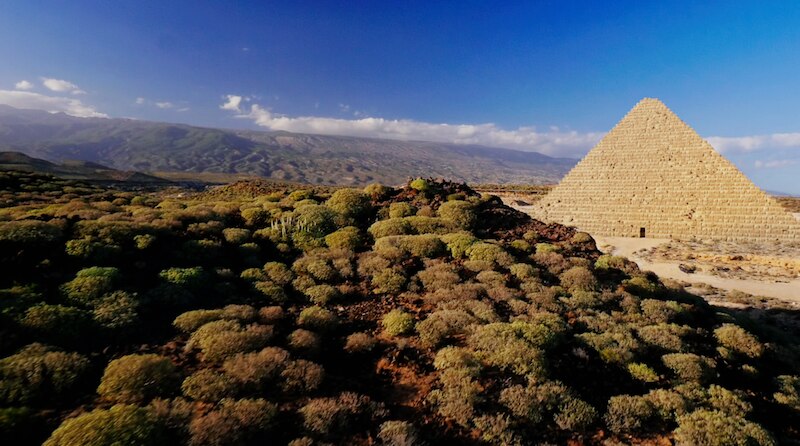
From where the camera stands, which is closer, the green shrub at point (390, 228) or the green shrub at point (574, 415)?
the green shrub at point (574, 415)

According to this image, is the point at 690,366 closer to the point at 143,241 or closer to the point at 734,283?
the point at 143,241

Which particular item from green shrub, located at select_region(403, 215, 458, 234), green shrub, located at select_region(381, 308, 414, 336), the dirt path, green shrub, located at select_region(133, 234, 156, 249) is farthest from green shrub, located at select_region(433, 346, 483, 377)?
the dirt path

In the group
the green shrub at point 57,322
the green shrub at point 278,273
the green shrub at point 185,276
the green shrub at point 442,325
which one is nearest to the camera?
the green shrub at point 57,322

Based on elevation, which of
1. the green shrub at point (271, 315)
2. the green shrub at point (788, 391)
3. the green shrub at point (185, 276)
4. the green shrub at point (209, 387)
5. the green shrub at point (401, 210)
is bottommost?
the green shrub at point (788, 391)

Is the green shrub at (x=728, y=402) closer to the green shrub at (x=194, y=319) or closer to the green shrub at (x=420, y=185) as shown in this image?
the green shrub at (x=194, y=319)

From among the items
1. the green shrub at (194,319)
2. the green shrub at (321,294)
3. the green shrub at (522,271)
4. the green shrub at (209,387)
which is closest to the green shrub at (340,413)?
the green shrub at (209,387)

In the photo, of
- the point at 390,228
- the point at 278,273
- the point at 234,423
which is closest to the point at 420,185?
the point at 390,228
